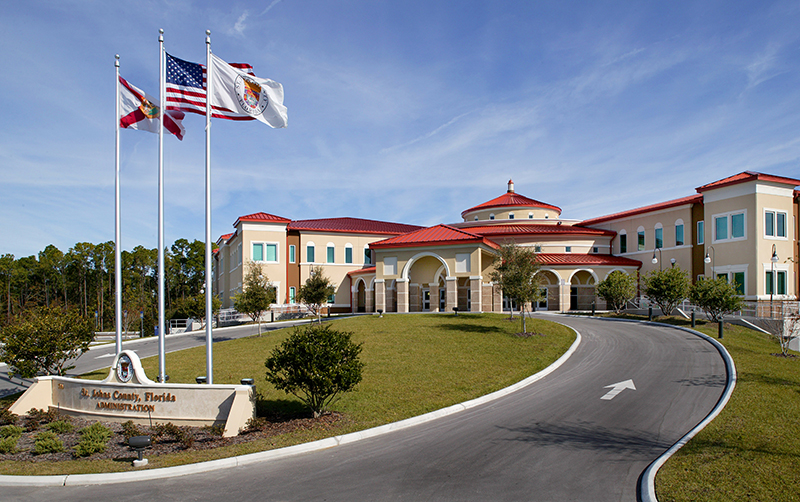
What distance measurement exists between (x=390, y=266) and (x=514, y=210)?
2129 cm

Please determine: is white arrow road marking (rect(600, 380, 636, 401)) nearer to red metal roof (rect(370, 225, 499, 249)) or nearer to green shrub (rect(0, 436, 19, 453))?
green shrub (rect(0, 436, 19, 453))

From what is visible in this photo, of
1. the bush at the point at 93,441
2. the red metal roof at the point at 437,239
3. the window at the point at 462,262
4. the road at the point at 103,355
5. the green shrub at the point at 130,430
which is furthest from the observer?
the window at the point at 462,262

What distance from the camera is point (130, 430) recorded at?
11125 millimetres

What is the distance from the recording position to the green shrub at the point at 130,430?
35.7 feet

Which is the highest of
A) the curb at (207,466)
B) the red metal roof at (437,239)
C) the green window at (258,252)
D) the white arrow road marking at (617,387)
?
the red metal roof at (437,239)

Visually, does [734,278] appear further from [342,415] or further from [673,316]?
[342,415]

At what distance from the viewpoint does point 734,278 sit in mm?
34938

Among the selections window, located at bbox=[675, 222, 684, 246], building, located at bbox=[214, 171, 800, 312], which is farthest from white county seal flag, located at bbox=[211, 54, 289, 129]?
window, located at bbox=[675, 222, 684, 246]

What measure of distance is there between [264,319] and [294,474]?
38.0 metres

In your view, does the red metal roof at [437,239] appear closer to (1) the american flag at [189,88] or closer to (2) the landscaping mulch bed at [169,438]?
(1) the american flag at [189,88]

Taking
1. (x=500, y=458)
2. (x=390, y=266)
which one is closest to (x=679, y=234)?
(x=390, y=266)

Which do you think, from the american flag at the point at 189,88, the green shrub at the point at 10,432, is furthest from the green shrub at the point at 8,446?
the american flag at the point at 189,88

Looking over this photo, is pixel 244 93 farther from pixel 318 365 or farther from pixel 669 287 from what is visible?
pixel 669 287

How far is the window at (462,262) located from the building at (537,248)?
11 cm
